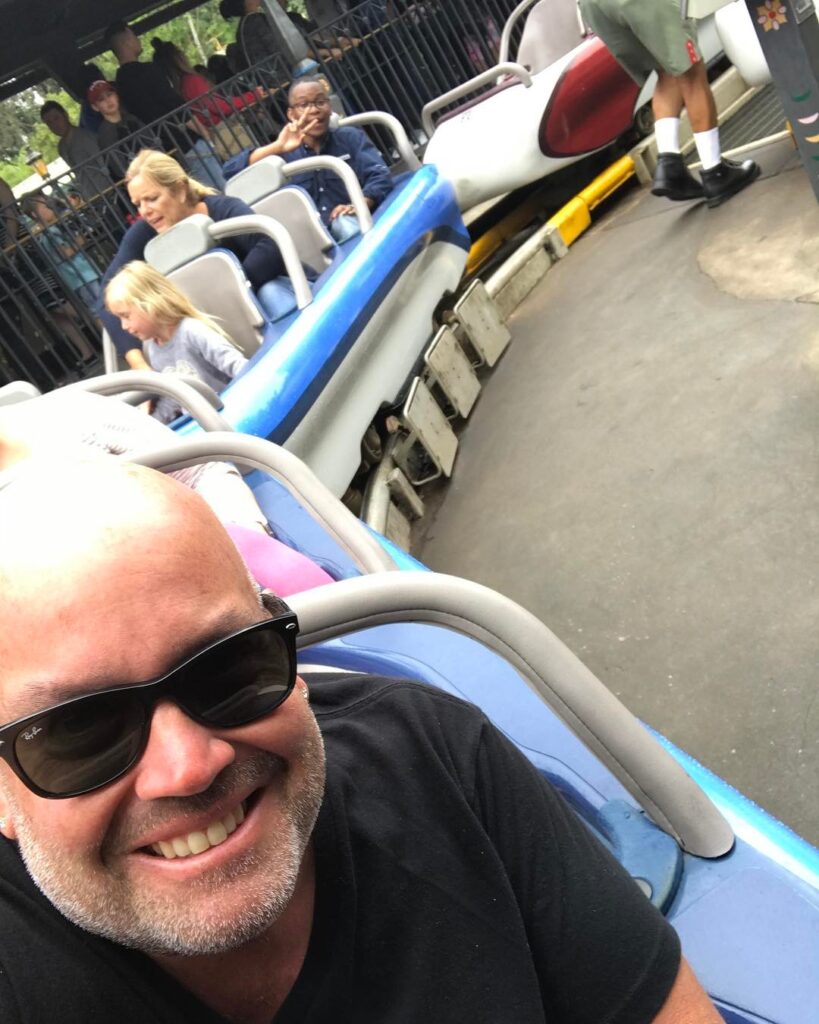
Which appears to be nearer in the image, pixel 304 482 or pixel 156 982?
pixel 156 982

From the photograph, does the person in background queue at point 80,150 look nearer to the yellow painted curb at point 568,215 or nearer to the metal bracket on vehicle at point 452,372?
the yellow painted curb at point 568,215

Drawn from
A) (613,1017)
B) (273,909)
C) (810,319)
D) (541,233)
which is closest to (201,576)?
(273,909)

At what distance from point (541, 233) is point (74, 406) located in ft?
12.1

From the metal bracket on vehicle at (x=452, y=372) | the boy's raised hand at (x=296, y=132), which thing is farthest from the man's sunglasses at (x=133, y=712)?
the boy's raised hand at (x=296, y=132)

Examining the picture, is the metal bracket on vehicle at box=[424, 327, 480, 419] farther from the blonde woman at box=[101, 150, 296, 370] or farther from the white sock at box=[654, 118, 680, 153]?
the white sock at box=[654, 118, 680, 153]

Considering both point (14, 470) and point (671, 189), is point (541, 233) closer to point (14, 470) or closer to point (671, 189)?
point (671, 189)

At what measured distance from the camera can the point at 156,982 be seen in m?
0.76

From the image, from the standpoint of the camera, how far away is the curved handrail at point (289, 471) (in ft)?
5.72

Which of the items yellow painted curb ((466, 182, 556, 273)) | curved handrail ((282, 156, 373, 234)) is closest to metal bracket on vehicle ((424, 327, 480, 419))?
curved handrail ((282, 156, 373, 234))

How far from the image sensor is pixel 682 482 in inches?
114

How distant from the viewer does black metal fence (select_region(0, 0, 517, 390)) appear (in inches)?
253

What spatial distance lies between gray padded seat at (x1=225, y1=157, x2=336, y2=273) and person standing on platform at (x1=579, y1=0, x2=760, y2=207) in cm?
160

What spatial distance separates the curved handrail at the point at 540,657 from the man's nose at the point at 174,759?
0.35 m

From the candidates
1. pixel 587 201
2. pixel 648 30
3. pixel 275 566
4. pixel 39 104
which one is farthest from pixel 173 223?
pixel 39 104
